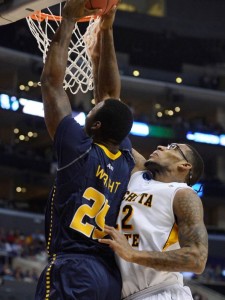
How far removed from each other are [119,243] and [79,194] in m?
0.34

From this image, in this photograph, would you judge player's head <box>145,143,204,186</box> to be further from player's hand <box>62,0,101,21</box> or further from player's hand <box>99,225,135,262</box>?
player's hand <box>62,0,101,21</box>

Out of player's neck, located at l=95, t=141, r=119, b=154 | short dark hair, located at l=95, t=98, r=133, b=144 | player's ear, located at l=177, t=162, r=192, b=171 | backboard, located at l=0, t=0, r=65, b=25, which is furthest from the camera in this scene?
backboard, located at l=0, t=0, r=65, b=25

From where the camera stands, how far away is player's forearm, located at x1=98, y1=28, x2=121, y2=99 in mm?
4180

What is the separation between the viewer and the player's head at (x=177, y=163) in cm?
382

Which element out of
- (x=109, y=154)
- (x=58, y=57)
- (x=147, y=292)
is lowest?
(x=147, y=292)

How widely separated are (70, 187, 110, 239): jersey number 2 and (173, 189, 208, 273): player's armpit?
38 centimetres

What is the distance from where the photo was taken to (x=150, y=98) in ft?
91.2

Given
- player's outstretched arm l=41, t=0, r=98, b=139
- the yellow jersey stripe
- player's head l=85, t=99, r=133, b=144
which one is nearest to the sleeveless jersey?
the yellow jersey stripe

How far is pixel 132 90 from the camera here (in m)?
26.8

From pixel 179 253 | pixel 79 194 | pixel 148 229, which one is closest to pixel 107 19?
pixel 79 194

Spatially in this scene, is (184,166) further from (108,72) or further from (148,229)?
(108,72)

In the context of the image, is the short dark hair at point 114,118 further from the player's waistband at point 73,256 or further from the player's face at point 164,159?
the player's waistband at point 73,256

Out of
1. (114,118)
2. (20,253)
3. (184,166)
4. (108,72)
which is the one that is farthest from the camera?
(20,253)

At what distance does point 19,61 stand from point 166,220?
2148cm
